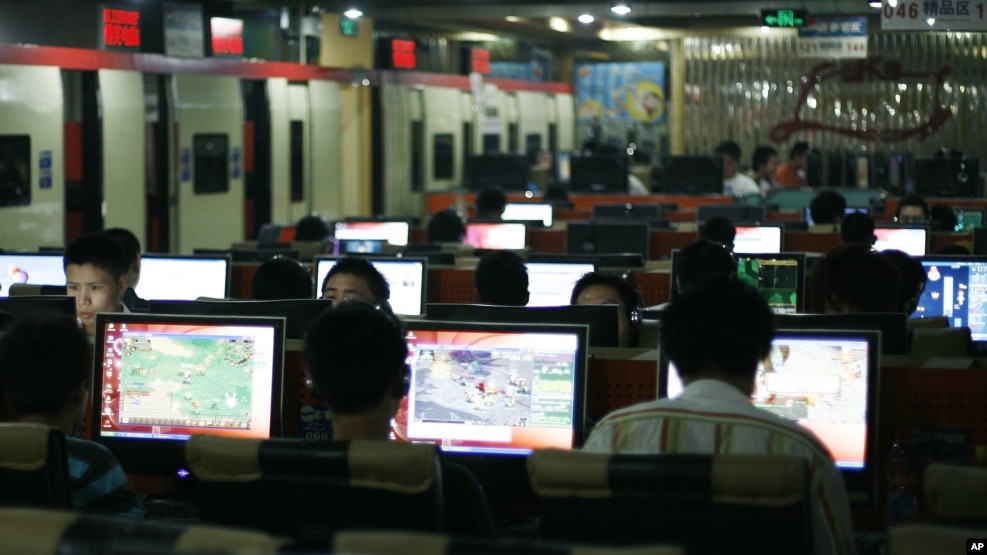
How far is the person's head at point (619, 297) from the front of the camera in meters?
5.61

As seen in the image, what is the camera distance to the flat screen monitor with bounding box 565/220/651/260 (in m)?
11.7

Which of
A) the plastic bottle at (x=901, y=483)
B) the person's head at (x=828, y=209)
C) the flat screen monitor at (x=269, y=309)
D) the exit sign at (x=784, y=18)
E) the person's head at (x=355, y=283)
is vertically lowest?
the plastic bottle at (x=901, y=483)

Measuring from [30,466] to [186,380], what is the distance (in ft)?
4.34

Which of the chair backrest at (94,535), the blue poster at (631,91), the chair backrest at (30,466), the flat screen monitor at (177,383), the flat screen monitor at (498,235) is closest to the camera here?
the chair backrest at (94,535)

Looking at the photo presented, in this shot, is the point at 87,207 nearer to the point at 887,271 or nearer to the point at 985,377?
the point at 887,271

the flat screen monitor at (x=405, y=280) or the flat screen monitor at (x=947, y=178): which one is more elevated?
the flat screen monitor at (x=947, y=178)

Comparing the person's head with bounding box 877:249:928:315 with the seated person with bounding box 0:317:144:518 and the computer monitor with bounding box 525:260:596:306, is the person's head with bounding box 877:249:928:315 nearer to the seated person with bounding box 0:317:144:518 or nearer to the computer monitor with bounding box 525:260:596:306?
the computer monitor with bounding box 525:260:596:306

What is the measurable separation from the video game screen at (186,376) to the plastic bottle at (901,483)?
1.71m

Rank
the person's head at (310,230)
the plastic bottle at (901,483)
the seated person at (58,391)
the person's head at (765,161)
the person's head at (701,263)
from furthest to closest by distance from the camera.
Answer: the person's head at (765,161)
the person's head at (310,230)
the person's head at (701,263)
the plastic bottle at (901,483)
the seated person at (58,391)

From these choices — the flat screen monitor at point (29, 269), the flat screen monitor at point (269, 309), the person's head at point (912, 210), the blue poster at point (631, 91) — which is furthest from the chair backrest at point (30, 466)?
the blue poster at point (631, 91)

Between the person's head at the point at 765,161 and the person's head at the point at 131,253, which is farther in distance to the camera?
the person's head at the point at 765,161

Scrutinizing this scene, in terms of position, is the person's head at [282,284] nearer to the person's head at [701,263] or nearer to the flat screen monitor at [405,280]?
the person's head at [701,263]

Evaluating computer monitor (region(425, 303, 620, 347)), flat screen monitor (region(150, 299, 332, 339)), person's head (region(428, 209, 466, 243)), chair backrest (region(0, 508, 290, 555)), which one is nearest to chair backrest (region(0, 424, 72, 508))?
chair backrest (region(0, 508, 290, 555))

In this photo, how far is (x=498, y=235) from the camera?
12680 millimetres
